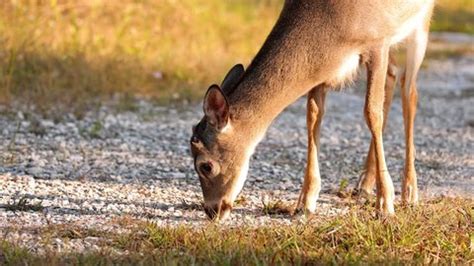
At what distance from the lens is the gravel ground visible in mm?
7496

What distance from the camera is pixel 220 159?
24.3ft

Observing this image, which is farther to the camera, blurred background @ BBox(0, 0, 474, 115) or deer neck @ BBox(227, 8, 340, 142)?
blurred background @ BBox(0, 0, 474, 115)

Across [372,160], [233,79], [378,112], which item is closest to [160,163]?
[372,160]

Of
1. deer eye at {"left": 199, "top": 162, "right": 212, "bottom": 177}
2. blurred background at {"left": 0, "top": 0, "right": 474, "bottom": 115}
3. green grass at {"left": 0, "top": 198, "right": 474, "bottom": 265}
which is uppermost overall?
blurred background at {"left": 0, "top": 0, "right": 474, "bottom": 115}

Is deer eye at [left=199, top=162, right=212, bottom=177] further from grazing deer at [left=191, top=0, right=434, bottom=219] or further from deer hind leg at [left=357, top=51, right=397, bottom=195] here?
deer hind leg at [left=357, top=51, right=397, bottom=195]

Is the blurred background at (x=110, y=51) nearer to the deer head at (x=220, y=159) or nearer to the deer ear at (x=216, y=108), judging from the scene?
the deer head at (x=220, y=159)

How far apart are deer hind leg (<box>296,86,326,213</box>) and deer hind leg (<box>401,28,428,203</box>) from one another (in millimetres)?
705

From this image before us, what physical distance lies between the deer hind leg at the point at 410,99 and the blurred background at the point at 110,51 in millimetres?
4141

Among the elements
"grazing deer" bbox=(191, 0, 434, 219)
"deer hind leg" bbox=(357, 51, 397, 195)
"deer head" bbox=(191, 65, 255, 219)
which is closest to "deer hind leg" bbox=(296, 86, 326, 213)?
"grazing deer" bbox=(191, 0, 434, 219)

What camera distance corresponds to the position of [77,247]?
20.9 ft

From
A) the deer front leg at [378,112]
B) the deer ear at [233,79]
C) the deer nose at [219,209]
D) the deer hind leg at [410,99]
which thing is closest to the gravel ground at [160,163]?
the deer nose at [219,209]

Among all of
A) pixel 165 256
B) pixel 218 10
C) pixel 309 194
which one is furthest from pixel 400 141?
pixel 218 10

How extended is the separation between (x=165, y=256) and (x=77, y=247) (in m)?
0.59

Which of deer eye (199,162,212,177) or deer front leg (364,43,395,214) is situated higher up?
deer front leg (364,43,395,214)
